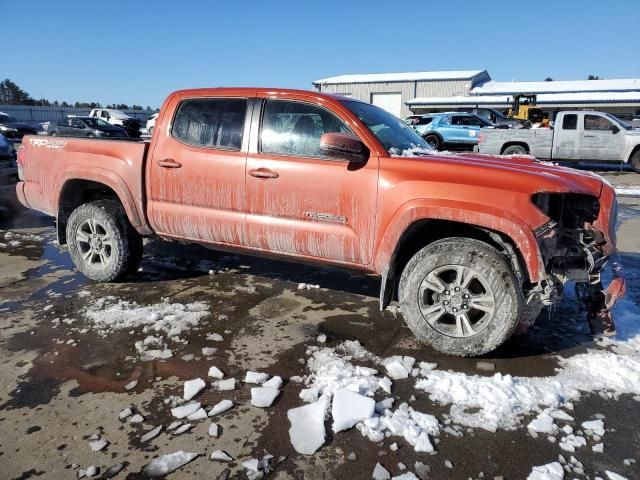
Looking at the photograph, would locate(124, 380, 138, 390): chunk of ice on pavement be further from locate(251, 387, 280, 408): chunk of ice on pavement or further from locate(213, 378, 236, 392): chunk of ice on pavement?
locate(251, 387, 280, 408): chunk of ice on pavement

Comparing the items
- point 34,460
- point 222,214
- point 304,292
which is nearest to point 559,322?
point 304,292

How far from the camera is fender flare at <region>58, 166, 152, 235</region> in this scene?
4.37 meters

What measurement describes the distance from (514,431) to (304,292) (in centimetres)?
245

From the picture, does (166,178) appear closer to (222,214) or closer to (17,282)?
(222,214)

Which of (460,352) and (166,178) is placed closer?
(460,352)

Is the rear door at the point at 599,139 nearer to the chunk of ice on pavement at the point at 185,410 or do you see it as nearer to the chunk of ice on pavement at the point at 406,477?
the chunk of ice on pavement at the point at 406,477

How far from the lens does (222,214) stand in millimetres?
4008

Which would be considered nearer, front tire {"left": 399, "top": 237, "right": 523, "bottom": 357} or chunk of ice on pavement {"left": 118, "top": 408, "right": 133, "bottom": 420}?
chunk of ice on pavement {"left": 118, "top": 408, "right": 133, "bottom": 420}

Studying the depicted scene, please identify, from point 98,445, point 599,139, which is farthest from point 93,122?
point 98,445

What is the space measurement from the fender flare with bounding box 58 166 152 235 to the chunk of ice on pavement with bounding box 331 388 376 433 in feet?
8.74

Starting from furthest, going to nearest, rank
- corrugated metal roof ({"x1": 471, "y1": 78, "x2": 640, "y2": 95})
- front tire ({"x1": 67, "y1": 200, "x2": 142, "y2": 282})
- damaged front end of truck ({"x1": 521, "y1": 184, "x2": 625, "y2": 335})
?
corrugated metal roof ({"x1": 471, "y1": 78, "x2": 640, "y2": 95}) < front tire ({"x1": 67, "y1": 200, "x2": 142, "y2": 282}) < damaged front end of truck ({"x1": 521, "y1": 184, "x2": 625, "y2": 335})

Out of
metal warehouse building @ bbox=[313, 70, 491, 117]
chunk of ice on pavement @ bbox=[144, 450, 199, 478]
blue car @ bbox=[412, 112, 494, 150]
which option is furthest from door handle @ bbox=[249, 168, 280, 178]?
metal warehouse building @ bbox=[313, 70, 491, 117]

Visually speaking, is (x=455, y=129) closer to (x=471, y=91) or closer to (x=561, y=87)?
(x=471, y=91)

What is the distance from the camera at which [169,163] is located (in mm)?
4184
